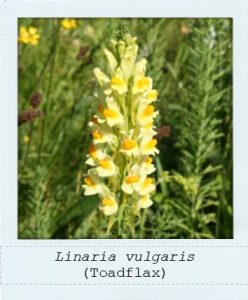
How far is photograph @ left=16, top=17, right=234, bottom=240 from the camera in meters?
1.87

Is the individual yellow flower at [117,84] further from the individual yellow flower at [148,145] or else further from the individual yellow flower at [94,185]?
the individual yellow flower at [94,185]

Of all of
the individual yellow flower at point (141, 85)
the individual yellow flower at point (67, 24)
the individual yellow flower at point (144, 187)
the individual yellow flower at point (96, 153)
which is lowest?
the individual yellow flower at point (144, 187)

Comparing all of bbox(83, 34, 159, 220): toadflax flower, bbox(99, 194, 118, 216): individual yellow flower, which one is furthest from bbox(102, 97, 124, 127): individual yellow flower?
bbox(99, 194, 118, 216): individual yellow flower

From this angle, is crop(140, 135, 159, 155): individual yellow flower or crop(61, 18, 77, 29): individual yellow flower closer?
crop(140, 135, 159, 155): individual yellow flower

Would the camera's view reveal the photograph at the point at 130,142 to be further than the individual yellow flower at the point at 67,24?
No

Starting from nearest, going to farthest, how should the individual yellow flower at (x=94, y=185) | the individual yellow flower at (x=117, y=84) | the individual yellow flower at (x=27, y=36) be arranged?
1. the individual yellow flower at (x=117, y=84)
2. the individual yellow flower at (x=94, y=185)
3. the individual yellow flower at (x=27, y=36)

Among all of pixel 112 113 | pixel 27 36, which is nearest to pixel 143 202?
pixel 112 113

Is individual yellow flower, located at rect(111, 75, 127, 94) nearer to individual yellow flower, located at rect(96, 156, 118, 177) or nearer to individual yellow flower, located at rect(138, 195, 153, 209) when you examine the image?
individual yellow flower, located at rect(96, 156, 118, 177)

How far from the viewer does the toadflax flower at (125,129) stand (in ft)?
5.99

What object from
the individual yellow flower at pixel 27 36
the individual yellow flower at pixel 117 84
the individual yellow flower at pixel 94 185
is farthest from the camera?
the individual yellow flower at pixel 27 36

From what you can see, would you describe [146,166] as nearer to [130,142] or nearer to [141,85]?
[130,142]

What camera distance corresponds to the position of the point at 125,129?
1.85 meters

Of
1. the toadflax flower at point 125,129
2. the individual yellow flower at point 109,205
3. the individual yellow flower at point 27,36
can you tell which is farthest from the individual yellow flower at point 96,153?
the individual yellow flower at point 27,36

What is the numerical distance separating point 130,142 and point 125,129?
0.05 m
